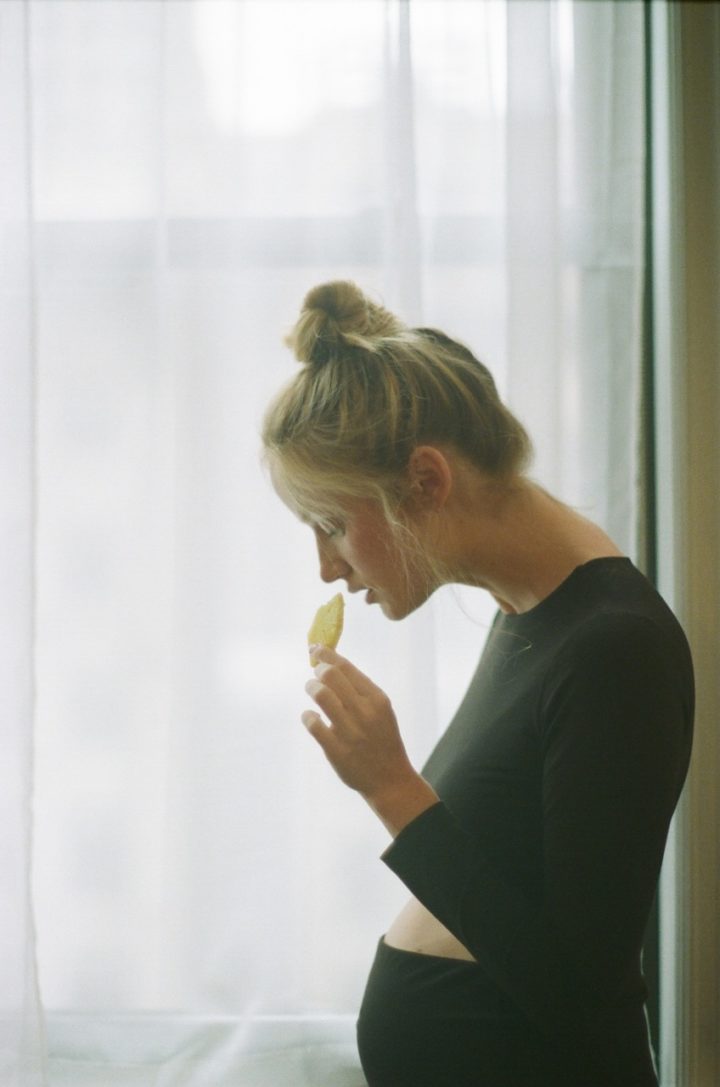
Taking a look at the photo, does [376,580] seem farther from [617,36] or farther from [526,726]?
[617,36]

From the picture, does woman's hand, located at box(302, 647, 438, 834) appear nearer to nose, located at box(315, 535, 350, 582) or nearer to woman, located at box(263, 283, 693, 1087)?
woman, located at box(263, 283, 693, 1087)

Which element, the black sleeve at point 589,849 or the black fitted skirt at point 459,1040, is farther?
the black fitted skirt at point 459,1040

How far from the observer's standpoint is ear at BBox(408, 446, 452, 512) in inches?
35.5

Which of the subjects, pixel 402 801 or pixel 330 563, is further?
pixel 330 563

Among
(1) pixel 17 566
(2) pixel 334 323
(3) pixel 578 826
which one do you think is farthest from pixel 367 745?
(1) pixel 17 566

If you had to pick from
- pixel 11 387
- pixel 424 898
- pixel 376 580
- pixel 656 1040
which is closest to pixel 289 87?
pixel 11 387

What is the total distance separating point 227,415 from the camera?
138 cm

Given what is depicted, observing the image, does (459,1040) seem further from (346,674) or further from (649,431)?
(649,431)

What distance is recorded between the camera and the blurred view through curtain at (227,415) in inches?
53.4

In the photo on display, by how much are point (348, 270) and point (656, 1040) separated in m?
1.21

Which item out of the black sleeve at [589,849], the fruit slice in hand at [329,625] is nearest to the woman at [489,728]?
the black sleeve at [589,849]

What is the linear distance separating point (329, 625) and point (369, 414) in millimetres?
318

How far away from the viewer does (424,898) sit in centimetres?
79

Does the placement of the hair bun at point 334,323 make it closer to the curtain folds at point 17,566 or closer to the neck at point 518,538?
the neck at point 518,538
